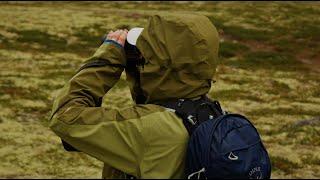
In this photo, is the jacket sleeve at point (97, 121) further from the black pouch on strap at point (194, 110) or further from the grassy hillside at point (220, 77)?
the grassy hillside at point (220, 77)

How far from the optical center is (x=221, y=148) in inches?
197

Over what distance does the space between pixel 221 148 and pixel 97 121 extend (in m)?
1.23

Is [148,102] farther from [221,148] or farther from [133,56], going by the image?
[221,148]

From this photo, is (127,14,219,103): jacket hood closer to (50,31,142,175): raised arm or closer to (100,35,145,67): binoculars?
(100,35,145,67): binoculars

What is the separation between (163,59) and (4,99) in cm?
3159

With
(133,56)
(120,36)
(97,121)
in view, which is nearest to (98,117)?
(97,121)

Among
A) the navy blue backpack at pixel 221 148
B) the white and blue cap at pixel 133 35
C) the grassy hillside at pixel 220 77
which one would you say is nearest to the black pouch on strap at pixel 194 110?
the navy blue backpack at pixel 221 148

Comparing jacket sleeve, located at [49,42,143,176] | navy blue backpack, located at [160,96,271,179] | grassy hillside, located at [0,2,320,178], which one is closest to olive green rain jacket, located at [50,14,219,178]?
jacket sleeve, located at [49,42,143,176]

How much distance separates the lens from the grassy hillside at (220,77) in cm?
2378

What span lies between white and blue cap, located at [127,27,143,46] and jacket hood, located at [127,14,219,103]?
59mm

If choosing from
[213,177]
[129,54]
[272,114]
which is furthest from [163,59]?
[272,114]

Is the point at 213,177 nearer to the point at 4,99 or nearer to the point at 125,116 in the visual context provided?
the point at 125,116

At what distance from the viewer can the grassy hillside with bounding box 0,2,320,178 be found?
2378 cm

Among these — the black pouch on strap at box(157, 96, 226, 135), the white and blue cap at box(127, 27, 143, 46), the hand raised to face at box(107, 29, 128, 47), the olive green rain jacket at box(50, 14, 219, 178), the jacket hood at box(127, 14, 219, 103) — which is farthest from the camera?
the hand raised to face at box(107, 29, 128, 47)
